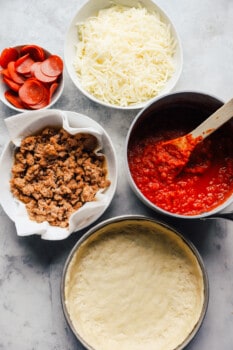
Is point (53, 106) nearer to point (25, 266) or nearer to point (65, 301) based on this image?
point (25, 266)

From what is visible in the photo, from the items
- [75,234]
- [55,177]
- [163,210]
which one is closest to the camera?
[163,210]

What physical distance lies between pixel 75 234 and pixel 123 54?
0.80 m

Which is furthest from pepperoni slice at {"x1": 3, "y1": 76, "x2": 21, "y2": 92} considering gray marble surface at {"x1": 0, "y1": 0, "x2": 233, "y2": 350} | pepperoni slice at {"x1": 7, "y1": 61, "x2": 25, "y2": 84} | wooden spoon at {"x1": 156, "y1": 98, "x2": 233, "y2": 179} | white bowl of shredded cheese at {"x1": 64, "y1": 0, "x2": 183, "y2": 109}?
wooden spoon at {"x1": 156, "y1": 98, "x2": 233, "y2": 179}

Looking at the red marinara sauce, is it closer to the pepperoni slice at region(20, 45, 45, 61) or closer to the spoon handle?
the spoon handle

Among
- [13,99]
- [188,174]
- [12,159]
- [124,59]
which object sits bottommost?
[12,159]

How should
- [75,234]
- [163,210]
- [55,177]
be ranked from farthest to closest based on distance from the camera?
1. [75,234]
2. [55,177]
3. [163,210]

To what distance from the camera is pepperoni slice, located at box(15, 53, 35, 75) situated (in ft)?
6.81

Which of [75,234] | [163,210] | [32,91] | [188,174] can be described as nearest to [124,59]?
[32,91]

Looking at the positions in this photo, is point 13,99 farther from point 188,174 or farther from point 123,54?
point 188,174

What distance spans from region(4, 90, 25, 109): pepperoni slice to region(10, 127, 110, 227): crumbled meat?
0.17 m

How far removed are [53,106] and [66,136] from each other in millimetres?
255

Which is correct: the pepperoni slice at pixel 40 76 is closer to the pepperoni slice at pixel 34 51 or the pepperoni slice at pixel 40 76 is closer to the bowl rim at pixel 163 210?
the pepperoni slice at pixel 34 51

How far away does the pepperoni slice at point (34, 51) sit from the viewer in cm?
208

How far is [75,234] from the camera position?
2119 millimetres
